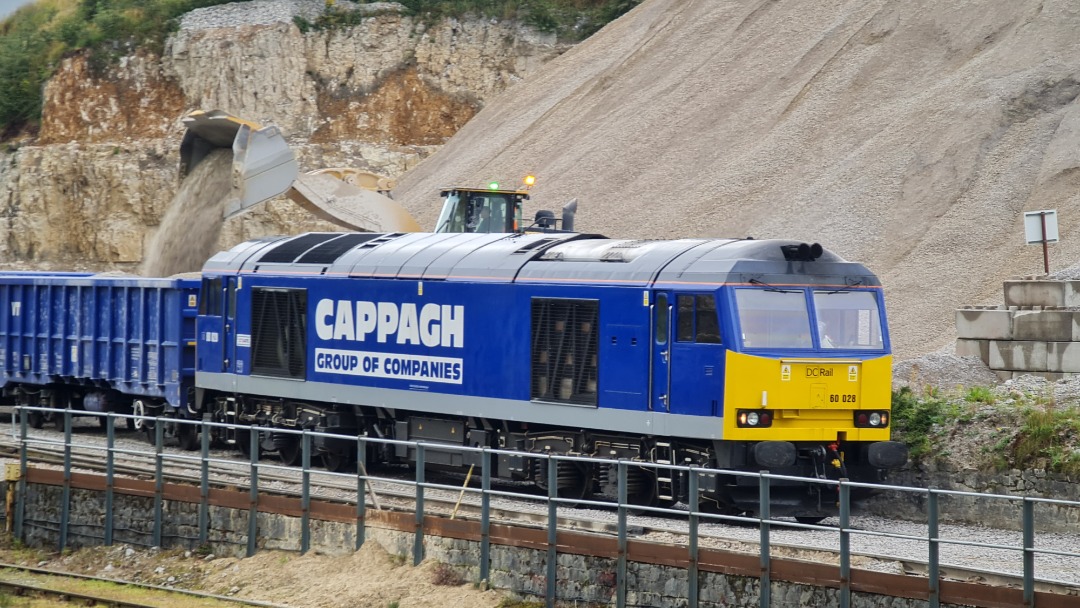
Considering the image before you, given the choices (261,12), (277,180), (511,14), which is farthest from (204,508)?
(261,12)

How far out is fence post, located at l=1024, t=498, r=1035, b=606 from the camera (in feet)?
35.7

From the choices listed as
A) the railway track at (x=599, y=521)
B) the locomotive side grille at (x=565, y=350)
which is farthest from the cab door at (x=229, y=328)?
the locomotive side grille at (x=565, y=350)

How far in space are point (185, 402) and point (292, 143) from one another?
2964cm

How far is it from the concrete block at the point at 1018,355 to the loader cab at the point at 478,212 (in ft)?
28.4

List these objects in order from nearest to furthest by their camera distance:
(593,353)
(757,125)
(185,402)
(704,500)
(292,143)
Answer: (704,500), (593,353), (185,402), (757,125), (292,143)

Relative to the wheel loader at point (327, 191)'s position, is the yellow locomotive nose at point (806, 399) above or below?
below

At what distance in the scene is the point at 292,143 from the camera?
175 feet

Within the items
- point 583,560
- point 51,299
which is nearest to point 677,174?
point 51,299

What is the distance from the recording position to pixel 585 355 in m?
17.8

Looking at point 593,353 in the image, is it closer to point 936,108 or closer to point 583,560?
point 583,560

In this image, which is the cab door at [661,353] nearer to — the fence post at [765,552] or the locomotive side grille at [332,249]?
the fence post at [765,552]

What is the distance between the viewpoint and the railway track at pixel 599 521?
39.9 feet

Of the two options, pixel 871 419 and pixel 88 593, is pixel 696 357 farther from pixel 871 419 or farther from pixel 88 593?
pixel 88 593

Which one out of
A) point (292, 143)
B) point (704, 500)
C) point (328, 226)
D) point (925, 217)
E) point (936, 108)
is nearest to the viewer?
point (704, 500)
